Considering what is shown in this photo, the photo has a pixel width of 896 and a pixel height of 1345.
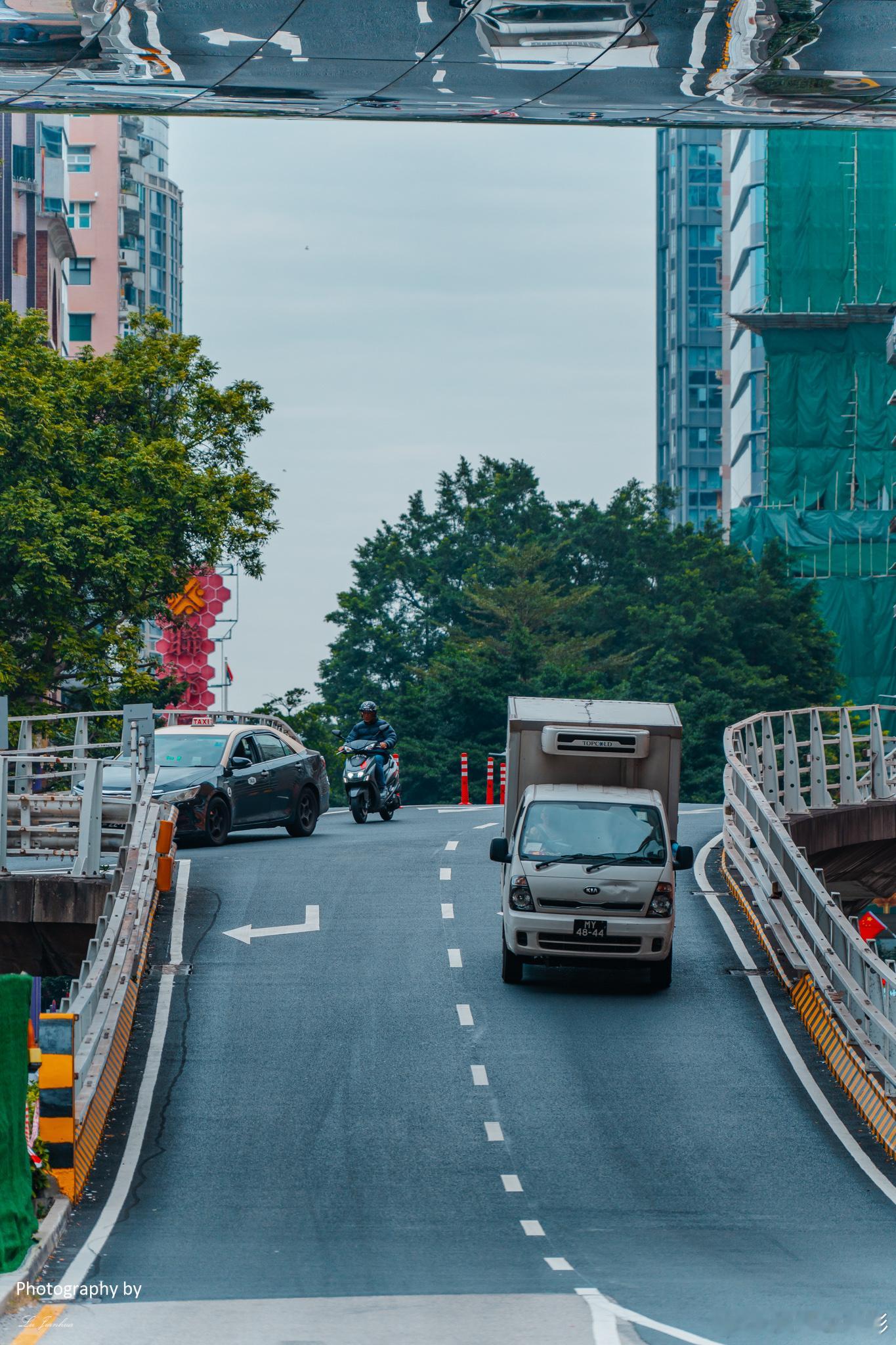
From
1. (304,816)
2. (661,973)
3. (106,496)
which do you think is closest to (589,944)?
(661,973)

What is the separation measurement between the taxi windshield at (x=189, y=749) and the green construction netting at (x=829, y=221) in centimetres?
6106

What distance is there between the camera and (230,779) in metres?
30.8

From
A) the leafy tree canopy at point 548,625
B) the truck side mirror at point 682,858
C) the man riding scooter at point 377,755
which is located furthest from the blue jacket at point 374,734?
the leafy tree canopy at point 548,625

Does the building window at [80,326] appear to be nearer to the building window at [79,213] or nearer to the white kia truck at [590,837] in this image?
the building window at [79,213]

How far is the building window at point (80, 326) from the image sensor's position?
121 m

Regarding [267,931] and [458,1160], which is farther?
[267,931]

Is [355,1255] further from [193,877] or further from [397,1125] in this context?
[193,877]

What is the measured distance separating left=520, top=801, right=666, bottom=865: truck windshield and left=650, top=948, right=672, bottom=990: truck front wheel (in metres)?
1.12

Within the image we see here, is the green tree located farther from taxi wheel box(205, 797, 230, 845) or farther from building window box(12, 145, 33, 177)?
building window box(12, 145, 33, 177)

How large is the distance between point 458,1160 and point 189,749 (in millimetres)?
15843

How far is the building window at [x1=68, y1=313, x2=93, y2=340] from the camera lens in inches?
4776

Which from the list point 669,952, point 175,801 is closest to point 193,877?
point 175,801

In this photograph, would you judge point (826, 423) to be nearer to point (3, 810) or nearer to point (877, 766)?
point (877, 766)

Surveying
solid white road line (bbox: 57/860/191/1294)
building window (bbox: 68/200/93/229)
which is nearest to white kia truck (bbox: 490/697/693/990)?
solid white road line (bbox: 57/860/191/1294)
